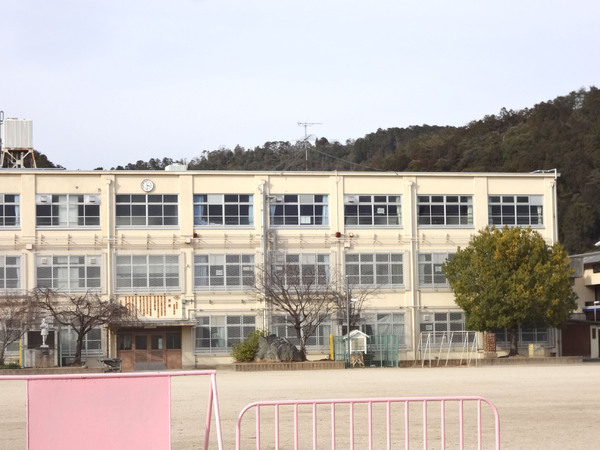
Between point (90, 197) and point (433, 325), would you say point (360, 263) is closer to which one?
point (433, 325)

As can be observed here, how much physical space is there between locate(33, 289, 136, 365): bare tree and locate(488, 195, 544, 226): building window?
19.2m

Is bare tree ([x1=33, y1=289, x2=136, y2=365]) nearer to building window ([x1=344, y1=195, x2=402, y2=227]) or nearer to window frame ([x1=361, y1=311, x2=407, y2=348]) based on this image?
window frame ([x1=361, y1=311, x2=407, y2=348])

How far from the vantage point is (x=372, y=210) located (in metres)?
51.8

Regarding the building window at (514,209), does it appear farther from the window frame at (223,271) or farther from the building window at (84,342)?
the building window at (84,342)

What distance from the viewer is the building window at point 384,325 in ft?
167

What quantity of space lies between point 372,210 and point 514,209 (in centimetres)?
759

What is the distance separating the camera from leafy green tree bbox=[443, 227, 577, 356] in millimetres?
48625

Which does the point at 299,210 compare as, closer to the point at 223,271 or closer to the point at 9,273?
the point at 223,271

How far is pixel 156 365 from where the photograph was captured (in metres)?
48.4

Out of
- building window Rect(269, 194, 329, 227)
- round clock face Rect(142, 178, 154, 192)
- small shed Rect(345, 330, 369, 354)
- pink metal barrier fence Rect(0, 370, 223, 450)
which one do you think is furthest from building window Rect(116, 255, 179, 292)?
pink metal barrier fence Rect(0, 370, 223, 450)

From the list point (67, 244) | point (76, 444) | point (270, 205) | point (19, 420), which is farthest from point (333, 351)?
point (76, 444)

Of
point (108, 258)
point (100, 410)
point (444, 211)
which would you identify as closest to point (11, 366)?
point (108, 258)

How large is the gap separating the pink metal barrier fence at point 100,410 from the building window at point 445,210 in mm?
43026

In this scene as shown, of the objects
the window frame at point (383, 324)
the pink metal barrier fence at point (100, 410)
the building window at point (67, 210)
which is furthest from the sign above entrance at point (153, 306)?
the pink metal barrier fence at point (100, 410)
